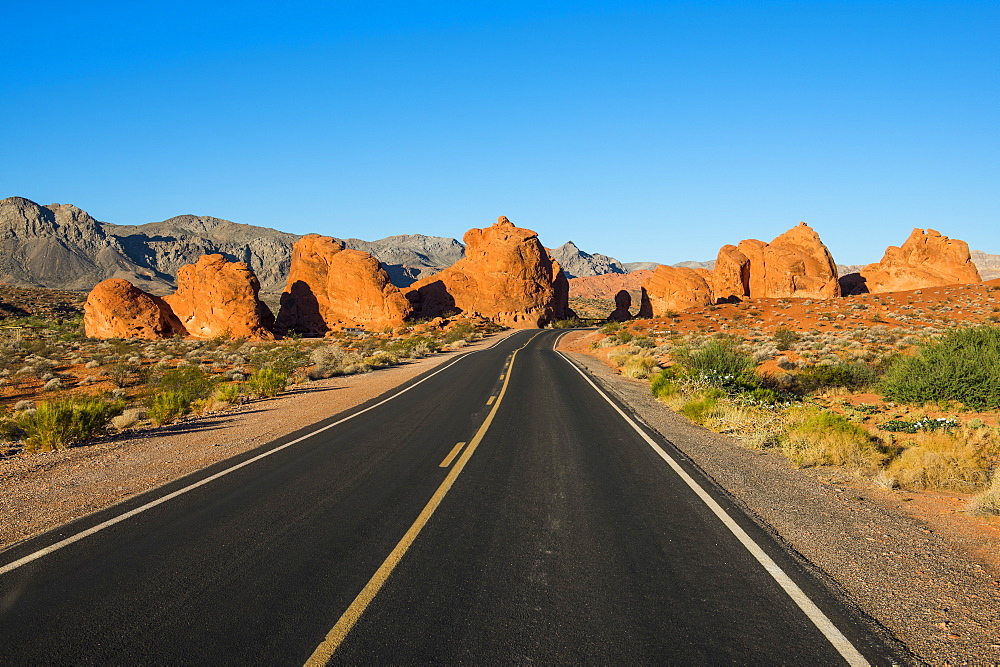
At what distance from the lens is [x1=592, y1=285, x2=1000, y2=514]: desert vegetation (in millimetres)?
7129

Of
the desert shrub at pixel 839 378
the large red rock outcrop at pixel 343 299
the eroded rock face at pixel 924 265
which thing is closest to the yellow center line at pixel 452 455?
the desert shrub at pixel 839 378

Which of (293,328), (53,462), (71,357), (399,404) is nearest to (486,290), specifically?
(293,328)

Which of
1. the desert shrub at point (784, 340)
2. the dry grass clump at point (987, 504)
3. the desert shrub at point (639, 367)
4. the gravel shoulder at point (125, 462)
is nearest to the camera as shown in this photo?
the dry grass clump at point (987, 504)

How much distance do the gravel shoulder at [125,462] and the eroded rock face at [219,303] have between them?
1490 inches

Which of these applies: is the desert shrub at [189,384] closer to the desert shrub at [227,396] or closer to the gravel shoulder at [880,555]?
the desert shrub at [227,396]

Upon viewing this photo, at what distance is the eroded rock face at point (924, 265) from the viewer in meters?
59.9

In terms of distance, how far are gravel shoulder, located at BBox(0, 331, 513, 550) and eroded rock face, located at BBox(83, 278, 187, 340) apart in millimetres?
38584

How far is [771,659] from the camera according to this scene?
322 centimetres

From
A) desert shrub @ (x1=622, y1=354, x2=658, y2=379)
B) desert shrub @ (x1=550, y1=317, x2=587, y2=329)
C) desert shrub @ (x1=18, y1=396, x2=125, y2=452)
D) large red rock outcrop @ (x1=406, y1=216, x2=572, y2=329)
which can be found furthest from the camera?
large red rock outcrop @ (x1=406, y1=216, x2=572, y2=329)

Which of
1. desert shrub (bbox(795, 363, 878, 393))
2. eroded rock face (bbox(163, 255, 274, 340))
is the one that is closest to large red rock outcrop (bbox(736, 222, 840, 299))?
desert shrub (bbox(795, 363, 878, 393))

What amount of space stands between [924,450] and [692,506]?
13.9ft

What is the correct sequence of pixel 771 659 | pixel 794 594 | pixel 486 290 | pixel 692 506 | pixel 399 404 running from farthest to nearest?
pixel 486 290
pixel 399 404
pixel 692 506
pixel 794 594
pixel 771 659

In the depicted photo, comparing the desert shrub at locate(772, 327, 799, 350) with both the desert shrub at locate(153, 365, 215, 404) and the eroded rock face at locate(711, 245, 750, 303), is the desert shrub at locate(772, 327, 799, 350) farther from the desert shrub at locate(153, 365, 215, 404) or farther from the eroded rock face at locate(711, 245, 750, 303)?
the eroded rock face at locate(711, 245, 750, 303)

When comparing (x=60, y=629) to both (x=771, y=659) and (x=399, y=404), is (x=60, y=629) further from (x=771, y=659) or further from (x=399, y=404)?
(x=399, y=404)
